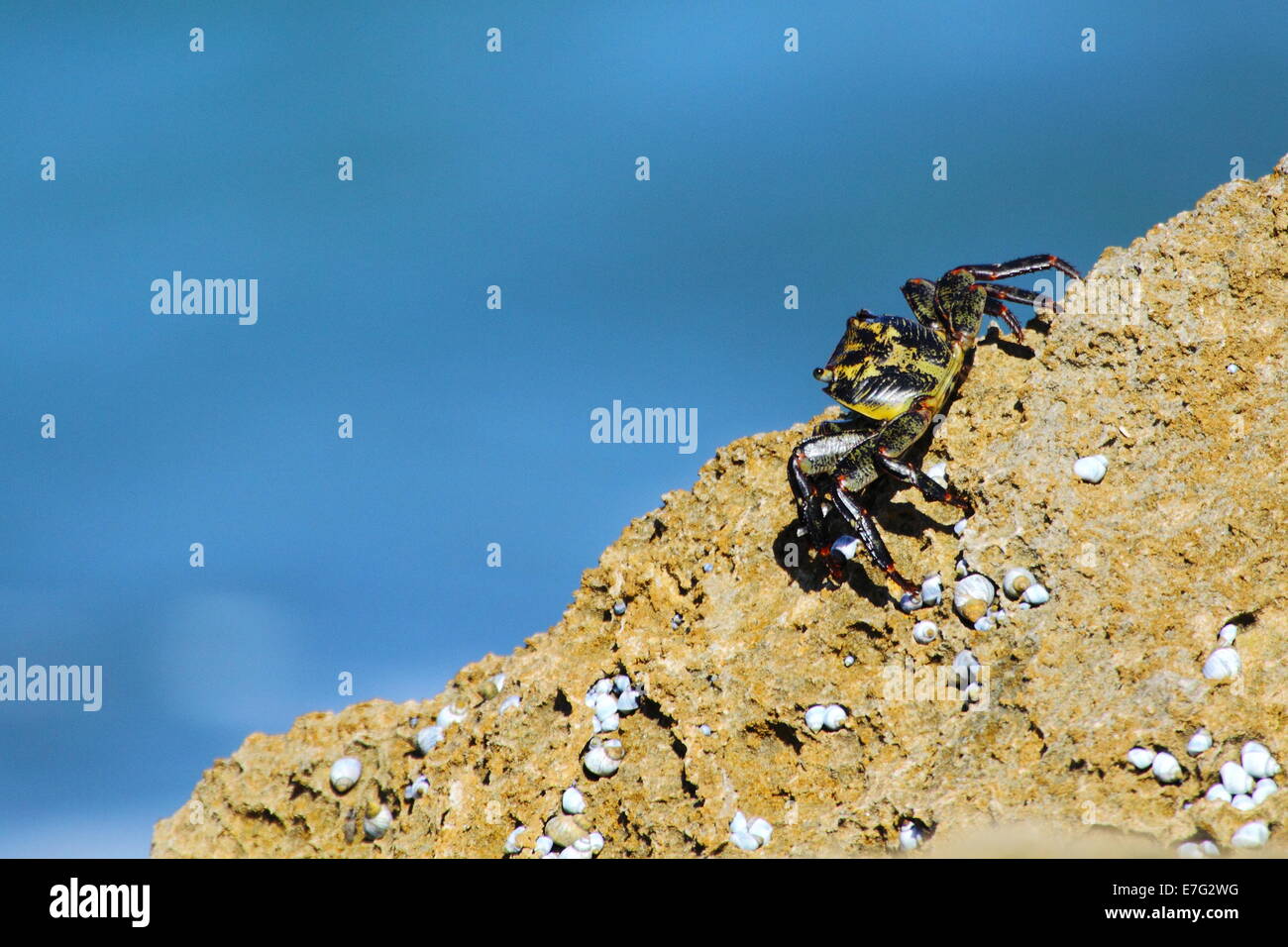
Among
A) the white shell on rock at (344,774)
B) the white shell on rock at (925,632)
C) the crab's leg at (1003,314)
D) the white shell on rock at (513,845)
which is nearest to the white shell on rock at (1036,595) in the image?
the white shell on rock at (925,632)

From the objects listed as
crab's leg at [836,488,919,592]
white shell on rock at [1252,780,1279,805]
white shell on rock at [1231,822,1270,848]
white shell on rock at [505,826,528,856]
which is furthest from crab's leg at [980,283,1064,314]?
white shell on rock at [505,826,528,856]

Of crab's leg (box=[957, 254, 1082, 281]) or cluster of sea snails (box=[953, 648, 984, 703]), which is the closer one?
cluster of sea snails (box=[953, 648, 984, 703])

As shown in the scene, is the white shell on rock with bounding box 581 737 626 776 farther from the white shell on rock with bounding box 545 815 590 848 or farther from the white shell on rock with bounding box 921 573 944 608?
the white shell on rock with bounding box 921 573 944 608

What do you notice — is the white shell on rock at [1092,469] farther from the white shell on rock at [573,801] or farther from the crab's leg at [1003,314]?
the white shell on rock at [573,801]

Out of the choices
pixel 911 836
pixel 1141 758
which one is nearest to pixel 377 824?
pixel 911 836

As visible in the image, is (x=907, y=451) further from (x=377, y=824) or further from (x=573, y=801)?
(x=377, y=824)

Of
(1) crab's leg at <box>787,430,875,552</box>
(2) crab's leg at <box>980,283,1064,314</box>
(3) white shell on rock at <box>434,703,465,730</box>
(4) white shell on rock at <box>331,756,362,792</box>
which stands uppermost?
(2) crab's leg at <box>980,283,1064,314</box>
